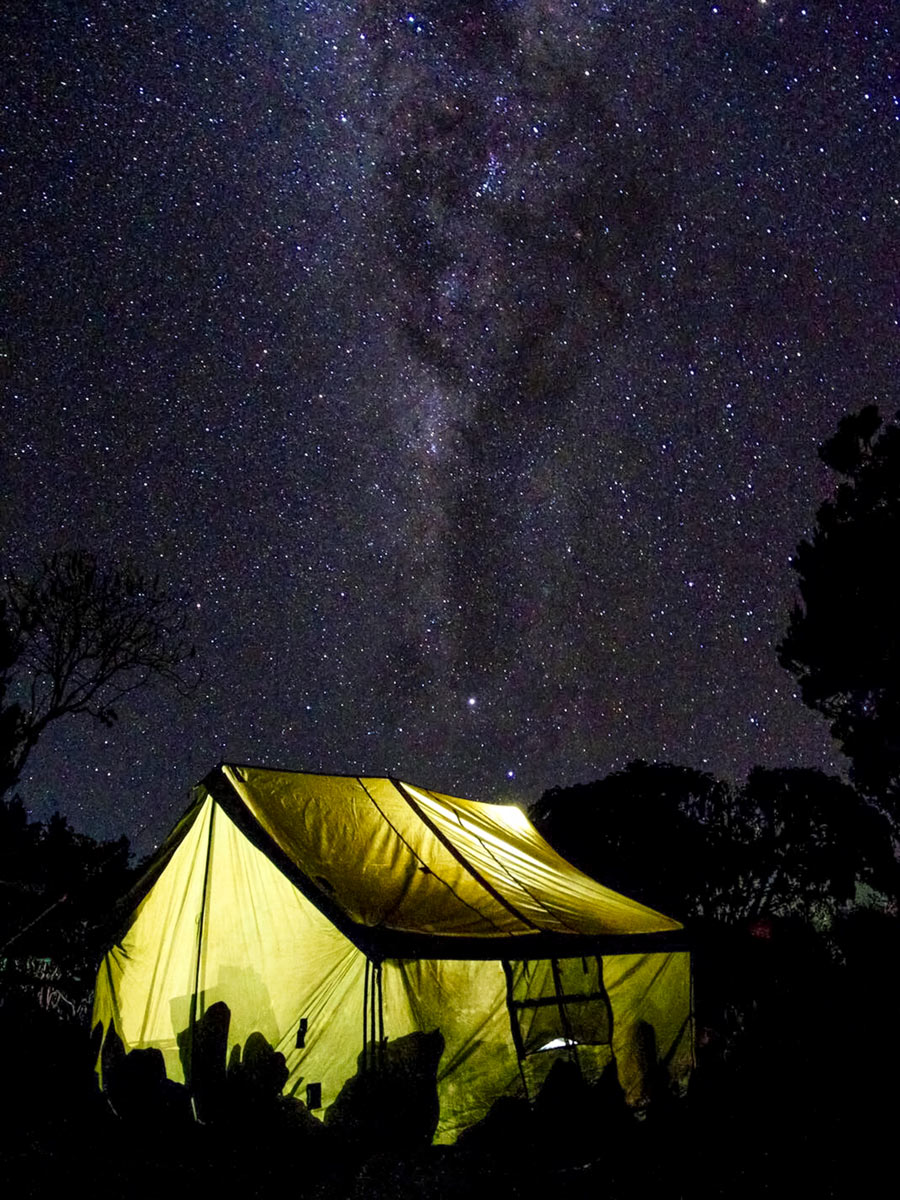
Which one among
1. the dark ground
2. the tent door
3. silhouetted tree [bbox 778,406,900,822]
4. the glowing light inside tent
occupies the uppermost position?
silhouetted tree [bbox 778,406,900,822]

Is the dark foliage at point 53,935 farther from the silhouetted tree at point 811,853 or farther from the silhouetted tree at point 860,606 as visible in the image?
the silhouetted tree at point 860,606

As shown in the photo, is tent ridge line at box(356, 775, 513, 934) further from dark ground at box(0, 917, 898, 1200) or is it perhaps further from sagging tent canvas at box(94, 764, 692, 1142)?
dark ground at box(0, 917, 898, 1200)

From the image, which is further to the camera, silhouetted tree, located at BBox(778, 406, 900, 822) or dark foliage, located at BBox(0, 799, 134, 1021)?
silhouetted tree, located at BBox(778, 406, 900, 822)

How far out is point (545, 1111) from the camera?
448cm

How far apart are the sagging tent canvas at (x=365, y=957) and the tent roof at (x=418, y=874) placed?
0.02 metres

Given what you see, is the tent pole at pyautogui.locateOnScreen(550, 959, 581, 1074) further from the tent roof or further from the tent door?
the tent roof

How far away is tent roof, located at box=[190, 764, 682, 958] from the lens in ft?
14.2

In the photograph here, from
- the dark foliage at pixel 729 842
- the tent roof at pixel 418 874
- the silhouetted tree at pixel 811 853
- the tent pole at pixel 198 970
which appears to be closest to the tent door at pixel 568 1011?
the tent roof at pixel 418 874

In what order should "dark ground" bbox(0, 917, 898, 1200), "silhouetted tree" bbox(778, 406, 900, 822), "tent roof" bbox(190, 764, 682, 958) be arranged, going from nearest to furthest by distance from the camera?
"dark ground" bbox(0, 917, 898, 1200), "tent roof" bbox(190, 764, 682, 958), "silhouetted tree" bbox(778, 406, 900, 822)

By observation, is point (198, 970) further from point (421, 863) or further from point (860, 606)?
point (860, 606)

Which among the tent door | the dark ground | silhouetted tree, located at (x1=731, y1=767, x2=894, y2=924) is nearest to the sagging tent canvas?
the tent door

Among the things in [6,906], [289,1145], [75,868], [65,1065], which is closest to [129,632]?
A: [75,868]

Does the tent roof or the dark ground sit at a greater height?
the tent roof

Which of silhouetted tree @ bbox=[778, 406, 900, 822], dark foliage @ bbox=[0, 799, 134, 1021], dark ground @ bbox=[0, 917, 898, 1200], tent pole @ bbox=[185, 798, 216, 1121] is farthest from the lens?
silhouetted tree @ bbox=[778, 406, 900, 822]
